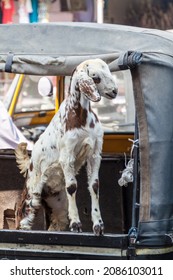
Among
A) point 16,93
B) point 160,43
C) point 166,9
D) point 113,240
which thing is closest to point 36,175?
point 113,240

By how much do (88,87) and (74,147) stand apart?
0.36 metres

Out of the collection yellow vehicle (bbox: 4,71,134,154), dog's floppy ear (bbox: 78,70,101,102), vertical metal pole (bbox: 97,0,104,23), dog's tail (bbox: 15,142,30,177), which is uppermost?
vertical metal pole (bbox: 97,0,104,23)

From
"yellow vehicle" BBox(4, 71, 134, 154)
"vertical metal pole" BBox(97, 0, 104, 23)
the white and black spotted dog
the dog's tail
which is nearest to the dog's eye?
the white and black spotted dog

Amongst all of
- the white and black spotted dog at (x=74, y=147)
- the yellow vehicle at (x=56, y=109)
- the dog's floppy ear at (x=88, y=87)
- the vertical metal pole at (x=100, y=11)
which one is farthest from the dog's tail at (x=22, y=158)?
the vertical metal pole at (x=100, y=11)

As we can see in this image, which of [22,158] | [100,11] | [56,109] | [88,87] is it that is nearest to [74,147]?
[88,87]

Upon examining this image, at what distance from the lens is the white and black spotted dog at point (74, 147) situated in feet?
15.4

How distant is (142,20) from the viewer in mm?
13758

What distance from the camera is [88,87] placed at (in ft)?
15.4

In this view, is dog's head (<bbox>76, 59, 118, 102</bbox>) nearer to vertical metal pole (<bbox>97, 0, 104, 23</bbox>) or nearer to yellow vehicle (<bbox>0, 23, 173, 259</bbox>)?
yellow vehicle (<bbox>0, 23, 173, 259</bbox>)

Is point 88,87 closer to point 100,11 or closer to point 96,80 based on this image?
point 96,80

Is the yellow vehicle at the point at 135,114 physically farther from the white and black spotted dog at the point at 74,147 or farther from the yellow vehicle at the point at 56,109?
the yellow vehicle at the point at 56,109

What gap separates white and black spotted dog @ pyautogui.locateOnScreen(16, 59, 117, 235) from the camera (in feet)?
15.4

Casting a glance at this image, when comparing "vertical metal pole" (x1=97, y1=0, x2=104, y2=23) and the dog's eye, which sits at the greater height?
"vertical metal pole" (x1=97, y1=0, x2=104, y2=23)

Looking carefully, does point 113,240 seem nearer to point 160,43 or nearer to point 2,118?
point 160,43
